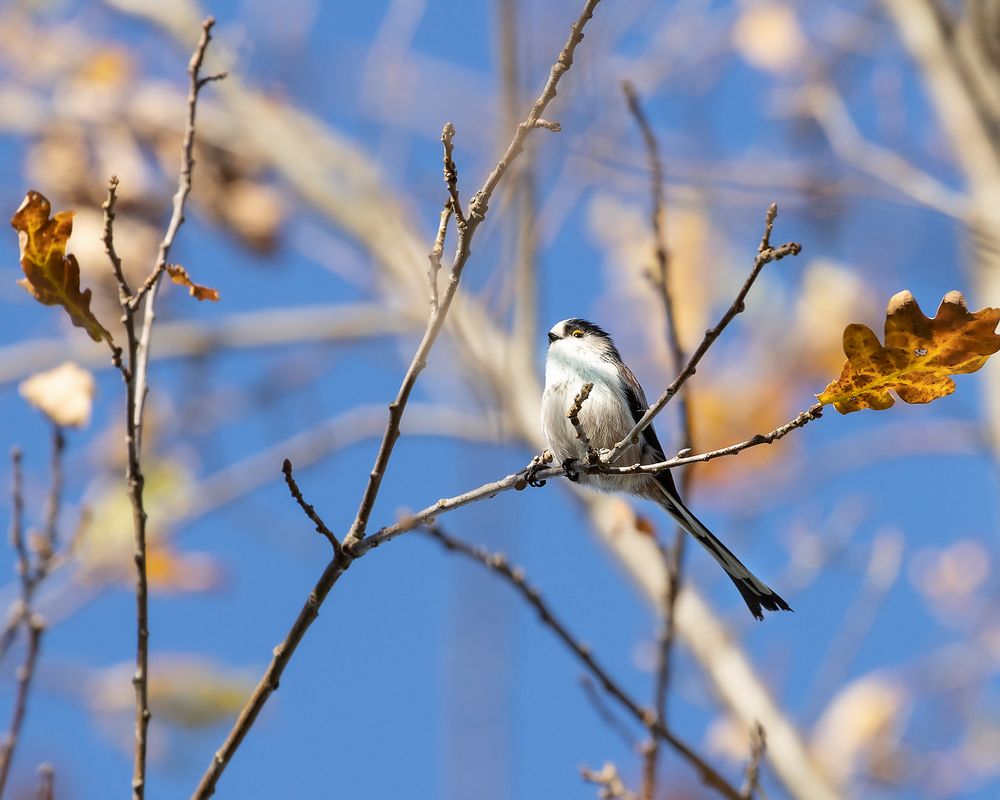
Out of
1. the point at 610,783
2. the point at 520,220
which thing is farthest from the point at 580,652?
the point at 520,220

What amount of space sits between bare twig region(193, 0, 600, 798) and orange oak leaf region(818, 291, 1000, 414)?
1.81 feet

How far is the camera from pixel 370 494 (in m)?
1.52

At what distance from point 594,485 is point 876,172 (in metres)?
2.05

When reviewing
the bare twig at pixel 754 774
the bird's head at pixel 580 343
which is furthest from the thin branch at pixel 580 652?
the bird's head at pixel 580 343

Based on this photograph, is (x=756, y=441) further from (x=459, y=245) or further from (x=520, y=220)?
(x=520, y=220)

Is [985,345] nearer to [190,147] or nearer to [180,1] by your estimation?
[190,147]

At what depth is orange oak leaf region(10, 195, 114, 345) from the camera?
1.57 m

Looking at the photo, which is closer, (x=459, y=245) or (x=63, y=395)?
(x=459, y=245)

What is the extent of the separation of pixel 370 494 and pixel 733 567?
97cm

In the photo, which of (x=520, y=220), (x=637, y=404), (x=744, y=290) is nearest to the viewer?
(x=744, y=290)

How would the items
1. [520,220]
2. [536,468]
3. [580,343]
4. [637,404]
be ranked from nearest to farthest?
1. [536,468]
2. [637,404]
3. [580,343]
4. [520,220]

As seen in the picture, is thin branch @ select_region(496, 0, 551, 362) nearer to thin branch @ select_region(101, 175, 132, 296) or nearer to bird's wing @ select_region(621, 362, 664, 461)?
bird's wing @ select_region(621, 362, 664, 461)

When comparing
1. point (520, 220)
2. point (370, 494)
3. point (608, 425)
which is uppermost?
point (520, 220)

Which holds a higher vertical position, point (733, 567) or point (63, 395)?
point (63, 395)
